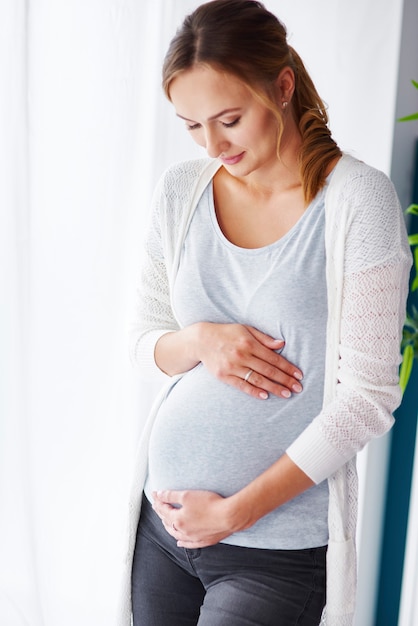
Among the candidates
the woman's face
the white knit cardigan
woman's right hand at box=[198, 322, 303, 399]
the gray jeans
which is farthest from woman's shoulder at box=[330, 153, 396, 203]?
the gray jeans

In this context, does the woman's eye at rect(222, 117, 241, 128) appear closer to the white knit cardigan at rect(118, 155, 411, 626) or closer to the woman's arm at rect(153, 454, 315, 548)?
the white knit cardigan at rect(118, 155, 411, 626)

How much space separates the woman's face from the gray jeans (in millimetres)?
584

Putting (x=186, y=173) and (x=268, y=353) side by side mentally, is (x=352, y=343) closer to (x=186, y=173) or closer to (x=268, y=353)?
(x=268, y=353)

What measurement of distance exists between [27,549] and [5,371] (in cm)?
43

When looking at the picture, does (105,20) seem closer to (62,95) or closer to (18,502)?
(62,95)

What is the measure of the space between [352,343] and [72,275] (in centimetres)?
89

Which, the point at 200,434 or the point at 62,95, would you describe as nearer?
the point at 200,434

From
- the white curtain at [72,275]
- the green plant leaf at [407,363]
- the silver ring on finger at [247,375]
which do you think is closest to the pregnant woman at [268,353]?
the silver ring on finger at [247,375]

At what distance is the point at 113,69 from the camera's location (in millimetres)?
1737

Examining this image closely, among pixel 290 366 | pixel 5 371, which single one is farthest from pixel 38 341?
pixel 290 366

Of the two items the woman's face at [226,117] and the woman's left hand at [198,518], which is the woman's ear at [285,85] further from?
the woman's left hand at [198,518]

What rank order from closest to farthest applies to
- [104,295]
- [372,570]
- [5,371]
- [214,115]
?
[214,115] → [5,371] → [104,295] → [372,570]

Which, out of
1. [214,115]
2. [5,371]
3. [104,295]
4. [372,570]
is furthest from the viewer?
[372,570]

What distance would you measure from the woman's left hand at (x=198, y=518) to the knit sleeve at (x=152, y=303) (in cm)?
26
